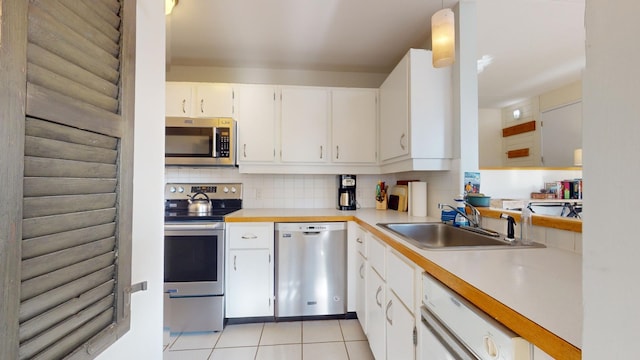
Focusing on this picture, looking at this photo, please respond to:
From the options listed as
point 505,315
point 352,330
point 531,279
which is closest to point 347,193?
point 352,330

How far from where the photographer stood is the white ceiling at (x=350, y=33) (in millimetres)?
1859

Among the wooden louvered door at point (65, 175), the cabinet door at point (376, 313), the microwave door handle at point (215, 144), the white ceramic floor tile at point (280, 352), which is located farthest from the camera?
the microwave door handle at point (215, 144)

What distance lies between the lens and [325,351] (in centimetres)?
178

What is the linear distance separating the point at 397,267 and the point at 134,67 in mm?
1226

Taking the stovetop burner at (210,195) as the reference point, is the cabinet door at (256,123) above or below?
above

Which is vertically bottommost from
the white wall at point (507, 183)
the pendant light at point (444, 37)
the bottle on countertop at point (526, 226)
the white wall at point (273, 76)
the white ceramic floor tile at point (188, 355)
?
the white ceramic floor tile at point (188, 355)

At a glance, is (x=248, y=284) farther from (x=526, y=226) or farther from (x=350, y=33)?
(x=350, y=33)

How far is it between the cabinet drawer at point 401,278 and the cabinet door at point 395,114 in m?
0.91

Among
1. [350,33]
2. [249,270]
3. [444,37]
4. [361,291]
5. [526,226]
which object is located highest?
[350,33]

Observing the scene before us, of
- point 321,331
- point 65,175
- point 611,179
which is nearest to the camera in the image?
point 611,179

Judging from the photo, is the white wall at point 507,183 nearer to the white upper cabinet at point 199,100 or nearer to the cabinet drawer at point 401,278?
the cabinet drawer at point 401,278

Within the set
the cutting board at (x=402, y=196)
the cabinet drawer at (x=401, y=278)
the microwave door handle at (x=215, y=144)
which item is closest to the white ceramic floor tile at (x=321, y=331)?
the cabinet drawer at (x=401, y=278)

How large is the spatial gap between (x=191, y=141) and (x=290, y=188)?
102 centimetres

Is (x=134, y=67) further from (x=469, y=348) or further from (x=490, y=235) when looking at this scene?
(x=490, y=235)
